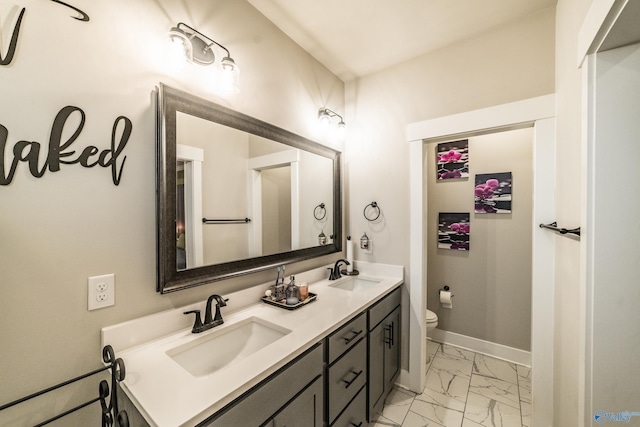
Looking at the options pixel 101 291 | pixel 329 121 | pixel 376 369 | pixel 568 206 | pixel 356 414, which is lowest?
pixel 356 414

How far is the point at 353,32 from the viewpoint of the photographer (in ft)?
5.86

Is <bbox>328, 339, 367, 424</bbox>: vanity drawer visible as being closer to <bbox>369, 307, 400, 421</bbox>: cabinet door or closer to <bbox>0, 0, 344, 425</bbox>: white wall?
<bbox>369, 307, 400, 421</bbox>: cabinet door

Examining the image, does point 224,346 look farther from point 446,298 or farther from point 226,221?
point 446,298

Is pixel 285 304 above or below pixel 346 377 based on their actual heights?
above

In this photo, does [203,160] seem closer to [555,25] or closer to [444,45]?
[444,45]

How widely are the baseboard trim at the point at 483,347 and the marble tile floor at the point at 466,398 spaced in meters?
0.06

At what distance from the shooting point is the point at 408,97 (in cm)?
208

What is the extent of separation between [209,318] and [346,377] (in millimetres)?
808

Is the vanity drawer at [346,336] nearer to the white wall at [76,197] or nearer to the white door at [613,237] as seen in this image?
the white wall at [76,197]

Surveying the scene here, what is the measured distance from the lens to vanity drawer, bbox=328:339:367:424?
1.27 m

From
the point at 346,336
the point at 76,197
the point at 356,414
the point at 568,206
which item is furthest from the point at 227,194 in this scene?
the point at 568,206

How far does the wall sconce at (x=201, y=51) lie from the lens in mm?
1144

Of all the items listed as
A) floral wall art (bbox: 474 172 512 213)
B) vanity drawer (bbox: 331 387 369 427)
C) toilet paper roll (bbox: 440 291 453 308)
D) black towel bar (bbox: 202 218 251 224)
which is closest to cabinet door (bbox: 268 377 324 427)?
vanity drawer (bbox: 331 387 369 427)

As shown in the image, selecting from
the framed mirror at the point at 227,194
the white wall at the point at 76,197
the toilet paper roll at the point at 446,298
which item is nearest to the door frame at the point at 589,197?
the framed mirror at the point at 227,194
